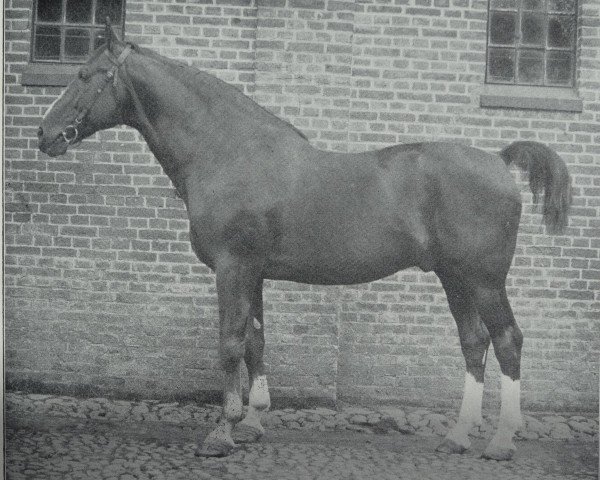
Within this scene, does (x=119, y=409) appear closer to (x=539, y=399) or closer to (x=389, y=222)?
(x=389, y=222)

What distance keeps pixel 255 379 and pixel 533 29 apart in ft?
9.63

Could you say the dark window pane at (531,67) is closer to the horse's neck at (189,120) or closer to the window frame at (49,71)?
the horse's neck at (189,120)

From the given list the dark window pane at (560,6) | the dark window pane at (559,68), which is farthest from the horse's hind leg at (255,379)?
the dark window pane at (560,6)

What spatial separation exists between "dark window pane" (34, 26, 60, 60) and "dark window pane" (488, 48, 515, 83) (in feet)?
9.51

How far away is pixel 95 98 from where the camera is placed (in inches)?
149

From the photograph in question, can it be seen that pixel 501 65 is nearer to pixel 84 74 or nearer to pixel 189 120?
pixel 189 120

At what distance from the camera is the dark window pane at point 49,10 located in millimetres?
4234

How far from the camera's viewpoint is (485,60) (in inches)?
183

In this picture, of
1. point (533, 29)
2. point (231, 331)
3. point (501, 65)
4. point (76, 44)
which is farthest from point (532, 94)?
point (76, 44)

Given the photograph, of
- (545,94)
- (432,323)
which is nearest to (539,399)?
(432,323)

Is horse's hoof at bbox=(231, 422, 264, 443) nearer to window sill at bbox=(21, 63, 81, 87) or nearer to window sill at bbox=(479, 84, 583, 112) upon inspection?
window sill at bbox=(21, 63, 81, 87)

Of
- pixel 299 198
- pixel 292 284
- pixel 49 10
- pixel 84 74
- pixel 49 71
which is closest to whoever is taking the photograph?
pixel 84 74

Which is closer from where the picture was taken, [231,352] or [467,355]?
[231,352]

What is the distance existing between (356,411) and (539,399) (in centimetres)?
125
